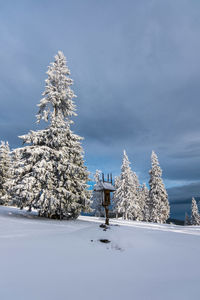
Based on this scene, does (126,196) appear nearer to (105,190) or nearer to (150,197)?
(150,197)

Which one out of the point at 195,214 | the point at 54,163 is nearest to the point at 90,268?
the point at 54,163

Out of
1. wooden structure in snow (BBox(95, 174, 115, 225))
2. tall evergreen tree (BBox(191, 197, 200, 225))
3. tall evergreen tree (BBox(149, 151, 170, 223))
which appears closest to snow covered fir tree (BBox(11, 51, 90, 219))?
wooden structure in snow (BBox(95, 174, 115, 225))

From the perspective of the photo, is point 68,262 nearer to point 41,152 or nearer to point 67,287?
point 67,287

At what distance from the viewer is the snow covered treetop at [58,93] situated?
17.0 m

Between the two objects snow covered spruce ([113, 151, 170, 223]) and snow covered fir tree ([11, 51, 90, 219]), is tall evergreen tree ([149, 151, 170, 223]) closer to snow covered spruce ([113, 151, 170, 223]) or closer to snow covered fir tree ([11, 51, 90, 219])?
snow covered spruce ([113, 151, 170, 223])

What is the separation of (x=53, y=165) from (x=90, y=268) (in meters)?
10.1

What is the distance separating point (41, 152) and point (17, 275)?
9992 mm

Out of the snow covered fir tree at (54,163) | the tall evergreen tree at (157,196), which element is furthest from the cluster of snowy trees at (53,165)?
the tall evergreen tree at (157,196)

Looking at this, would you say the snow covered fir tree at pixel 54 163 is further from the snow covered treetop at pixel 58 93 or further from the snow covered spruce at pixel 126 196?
the snow covered spruce at pixel 126 196

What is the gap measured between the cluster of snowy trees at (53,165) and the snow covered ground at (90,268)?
430 cm

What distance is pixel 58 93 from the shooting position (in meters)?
17.1

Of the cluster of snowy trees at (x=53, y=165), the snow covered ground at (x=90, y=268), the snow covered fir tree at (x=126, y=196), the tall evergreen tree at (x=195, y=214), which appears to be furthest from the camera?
the tall evergreen tree at (x=195, y=214)

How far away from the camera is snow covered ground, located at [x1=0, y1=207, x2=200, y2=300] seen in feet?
15.3

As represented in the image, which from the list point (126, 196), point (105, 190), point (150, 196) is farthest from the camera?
point (150, 196)
